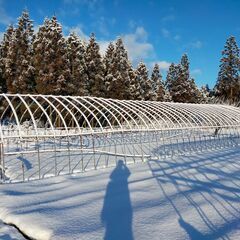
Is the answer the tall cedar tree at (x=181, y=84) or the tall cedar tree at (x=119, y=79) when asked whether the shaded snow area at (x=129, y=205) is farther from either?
the tall cedar tree at (x=181, y=84)

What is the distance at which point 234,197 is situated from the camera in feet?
20.7

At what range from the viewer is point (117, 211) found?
5477 millimetres

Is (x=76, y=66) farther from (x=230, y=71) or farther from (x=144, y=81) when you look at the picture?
(x=230, y=71)

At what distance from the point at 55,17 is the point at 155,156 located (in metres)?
18.1

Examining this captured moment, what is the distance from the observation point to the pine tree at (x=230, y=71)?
42344 mm

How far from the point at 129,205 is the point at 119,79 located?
84.5 ft

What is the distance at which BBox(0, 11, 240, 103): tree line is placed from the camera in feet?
82.9

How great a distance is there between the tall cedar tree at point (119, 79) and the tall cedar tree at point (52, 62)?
20.0ft

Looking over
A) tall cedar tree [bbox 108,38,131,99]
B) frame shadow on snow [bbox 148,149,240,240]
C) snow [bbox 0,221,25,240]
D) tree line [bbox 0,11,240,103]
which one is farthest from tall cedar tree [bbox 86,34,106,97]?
snow [bbox 0,221,25,240]

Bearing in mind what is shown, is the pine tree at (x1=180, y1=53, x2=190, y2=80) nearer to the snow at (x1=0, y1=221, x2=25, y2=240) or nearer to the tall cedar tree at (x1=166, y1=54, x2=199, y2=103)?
the tall cedar tree at (x1=166, y1=54, x2=199, y2=103)

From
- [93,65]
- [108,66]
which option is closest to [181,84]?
[108,66]

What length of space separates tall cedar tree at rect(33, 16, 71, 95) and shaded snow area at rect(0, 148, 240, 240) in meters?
17.0

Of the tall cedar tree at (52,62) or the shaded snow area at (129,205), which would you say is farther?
the tall cedar tree at (52,62)

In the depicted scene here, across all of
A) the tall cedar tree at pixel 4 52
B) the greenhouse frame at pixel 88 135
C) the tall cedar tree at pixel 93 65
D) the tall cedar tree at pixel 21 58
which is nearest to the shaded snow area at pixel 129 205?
the greenhouse frame at pixel 88 135
